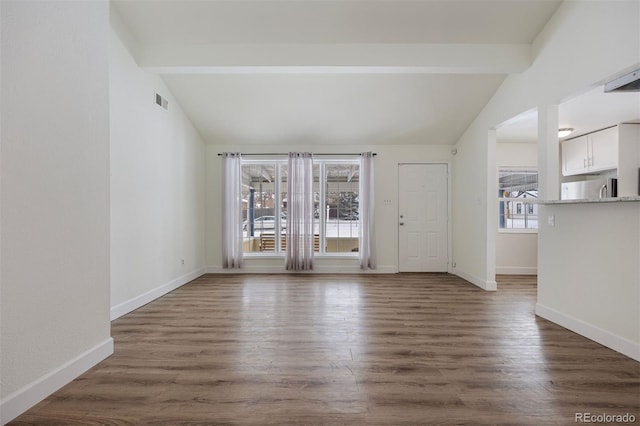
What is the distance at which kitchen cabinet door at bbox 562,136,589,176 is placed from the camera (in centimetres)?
493

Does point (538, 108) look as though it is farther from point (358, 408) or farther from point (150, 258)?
point (150, 258)

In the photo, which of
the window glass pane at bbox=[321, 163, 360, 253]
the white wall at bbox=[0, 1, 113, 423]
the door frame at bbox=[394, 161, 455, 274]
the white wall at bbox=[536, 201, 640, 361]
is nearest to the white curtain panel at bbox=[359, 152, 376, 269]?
the window glass pane at bbox=[321, 163, 360, 253]

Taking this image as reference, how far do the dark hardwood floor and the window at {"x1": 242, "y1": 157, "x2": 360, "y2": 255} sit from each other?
232cm

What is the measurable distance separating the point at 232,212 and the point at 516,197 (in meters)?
5.44

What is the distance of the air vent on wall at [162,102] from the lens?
4025mm

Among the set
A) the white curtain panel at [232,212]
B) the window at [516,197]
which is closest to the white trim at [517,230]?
the window at [516,197]

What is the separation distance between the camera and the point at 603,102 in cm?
404

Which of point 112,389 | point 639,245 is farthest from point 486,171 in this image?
point 112,389

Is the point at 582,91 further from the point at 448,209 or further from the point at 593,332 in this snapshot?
the point at 448,209

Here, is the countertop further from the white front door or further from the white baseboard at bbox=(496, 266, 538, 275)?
the white baseboard at bbox=(496, 266, 538, 275)

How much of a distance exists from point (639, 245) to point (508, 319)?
132 cm

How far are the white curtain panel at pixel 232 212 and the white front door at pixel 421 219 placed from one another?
3.04 m

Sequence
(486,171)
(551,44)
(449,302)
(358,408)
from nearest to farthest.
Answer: (358,408), (551,44), (449,302), (486,171)

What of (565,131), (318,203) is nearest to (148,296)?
(318,203)
